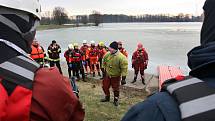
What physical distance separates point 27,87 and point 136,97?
872 centimetres

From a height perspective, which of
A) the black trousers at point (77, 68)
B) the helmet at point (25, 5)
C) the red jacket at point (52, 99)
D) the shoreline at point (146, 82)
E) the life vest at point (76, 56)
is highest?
the helmet at point (25, 5)

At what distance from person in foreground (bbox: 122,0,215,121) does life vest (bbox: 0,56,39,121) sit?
0.34 m

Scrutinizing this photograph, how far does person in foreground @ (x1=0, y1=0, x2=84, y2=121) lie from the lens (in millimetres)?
1064

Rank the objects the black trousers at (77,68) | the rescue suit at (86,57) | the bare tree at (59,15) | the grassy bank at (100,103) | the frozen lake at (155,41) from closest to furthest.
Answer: the grassy bank at (100,103)
the black trousers at (77,68)
the rescue suit at (86,57)
the frozen lake at (155,41)
the bare tree at (59,15)

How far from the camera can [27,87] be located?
1.10 meters

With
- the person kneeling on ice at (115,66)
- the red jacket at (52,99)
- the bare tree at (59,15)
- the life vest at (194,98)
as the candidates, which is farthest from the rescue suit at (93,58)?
the bare tree at (59,15)

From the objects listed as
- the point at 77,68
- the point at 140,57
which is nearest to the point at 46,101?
the point at 140,57

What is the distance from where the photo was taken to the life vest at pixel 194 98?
0.94 m

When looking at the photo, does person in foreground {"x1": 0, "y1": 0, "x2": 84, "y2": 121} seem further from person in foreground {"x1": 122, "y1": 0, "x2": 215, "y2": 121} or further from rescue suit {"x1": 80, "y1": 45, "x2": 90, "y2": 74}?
rescue suit {"x1": 80, "y1": 45, "x2": 90, "y2": 74}

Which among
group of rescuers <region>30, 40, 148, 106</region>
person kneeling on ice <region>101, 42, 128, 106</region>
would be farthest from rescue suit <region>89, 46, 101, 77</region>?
person kneeling on ice <region>101, 42, 128, 106</region>

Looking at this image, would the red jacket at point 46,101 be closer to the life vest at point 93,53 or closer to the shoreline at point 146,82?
the shoreline at point 146,82

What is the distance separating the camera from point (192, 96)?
1015 mm

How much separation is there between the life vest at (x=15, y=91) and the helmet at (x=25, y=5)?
233mm

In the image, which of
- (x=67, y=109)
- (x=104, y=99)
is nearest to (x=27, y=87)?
(x=67, y=109)
